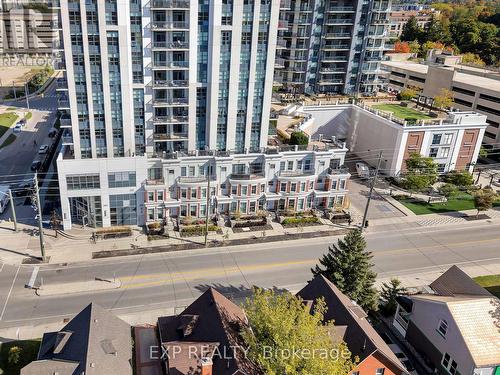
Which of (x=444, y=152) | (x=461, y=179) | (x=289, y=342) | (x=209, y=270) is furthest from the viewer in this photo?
(x=444, y=152)

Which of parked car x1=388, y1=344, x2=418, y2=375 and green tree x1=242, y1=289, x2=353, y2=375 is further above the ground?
green tree x1=242, y1=289, x2=353, y2=375

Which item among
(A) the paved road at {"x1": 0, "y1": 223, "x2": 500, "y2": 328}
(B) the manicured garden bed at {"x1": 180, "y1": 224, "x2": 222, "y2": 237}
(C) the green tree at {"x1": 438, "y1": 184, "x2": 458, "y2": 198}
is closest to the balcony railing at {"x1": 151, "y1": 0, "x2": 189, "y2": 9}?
Answer: (B) the manicured garden bed at {"x1": 180, "y1": 224, "x2": 222, "y2": 237}

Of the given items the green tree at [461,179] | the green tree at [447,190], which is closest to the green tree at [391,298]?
the green tree at [447,190]

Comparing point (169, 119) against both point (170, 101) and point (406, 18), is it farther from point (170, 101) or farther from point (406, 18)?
point (406, 18)

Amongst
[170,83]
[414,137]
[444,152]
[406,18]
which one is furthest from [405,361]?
[406,18]

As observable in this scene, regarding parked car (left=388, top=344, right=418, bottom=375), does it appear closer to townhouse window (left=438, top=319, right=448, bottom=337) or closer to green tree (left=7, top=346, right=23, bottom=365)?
townhouse window (left=438, top=319, right=448, bottom=337)

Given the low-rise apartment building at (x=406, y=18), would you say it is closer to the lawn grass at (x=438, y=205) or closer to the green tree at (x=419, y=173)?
the green tree at (x=419, y=173)
